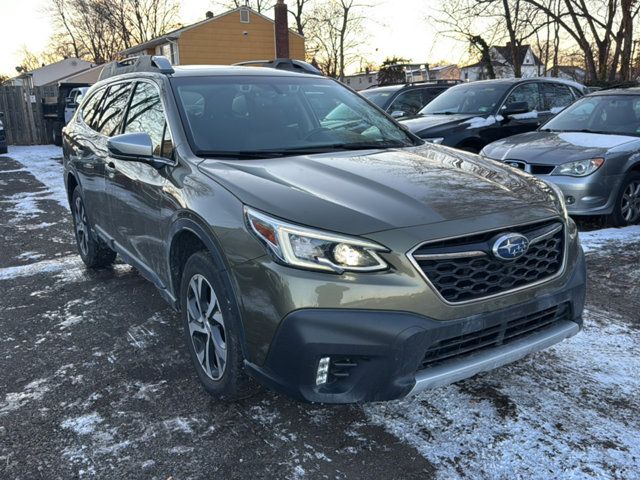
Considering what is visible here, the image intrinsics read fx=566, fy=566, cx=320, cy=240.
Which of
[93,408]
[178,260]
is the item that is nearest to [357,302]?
[178,260]

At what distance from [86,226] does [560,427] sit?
4.39 m

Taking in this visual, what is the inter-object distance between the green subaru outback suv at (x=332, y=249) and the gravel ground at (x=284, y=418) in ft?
1.04

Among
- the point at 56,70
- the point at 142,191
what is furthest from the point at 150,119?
the point at 56,70

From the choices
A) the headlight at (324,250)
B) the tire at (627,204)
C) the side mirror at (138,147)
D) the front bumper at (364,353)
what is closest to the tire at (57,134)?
the side mirror at (138,147)

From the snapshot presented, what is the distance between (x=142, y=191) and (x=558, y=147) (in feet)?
16.1

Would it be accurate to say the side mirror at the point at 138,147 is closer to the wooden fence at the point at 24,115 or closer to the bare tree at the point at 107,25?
the wooden fence at the point at 24,115

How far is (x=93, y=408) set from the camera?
3047 millimetres

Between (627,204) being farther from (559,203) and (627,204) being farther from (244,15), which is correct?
(244,15)

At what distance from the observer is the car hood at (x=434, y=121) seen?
8258 millimetres

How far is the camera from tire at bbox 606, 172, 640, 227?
6.27 metres

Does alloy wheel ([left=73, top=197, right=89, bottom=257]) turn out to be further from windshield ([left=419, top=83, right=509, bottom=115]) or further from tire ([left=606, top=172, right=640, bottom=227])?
windshield ([left=419, top=83, right=509, bottom=115])

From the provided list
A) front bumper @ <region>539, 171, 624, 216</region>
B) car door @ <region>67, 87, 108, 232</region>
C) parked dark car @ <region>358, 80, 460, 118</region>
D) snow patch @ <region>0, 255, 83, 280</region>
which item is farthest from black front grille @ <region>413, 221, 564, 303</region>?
parked dark car @ <region>358, 80, 460, 118</region>

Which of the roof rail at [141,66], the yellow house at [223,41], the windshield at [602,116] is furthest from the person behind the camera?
the yellow house at [223,41]

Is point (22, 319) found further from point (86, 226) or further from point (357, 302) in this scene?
point (357, 302)
